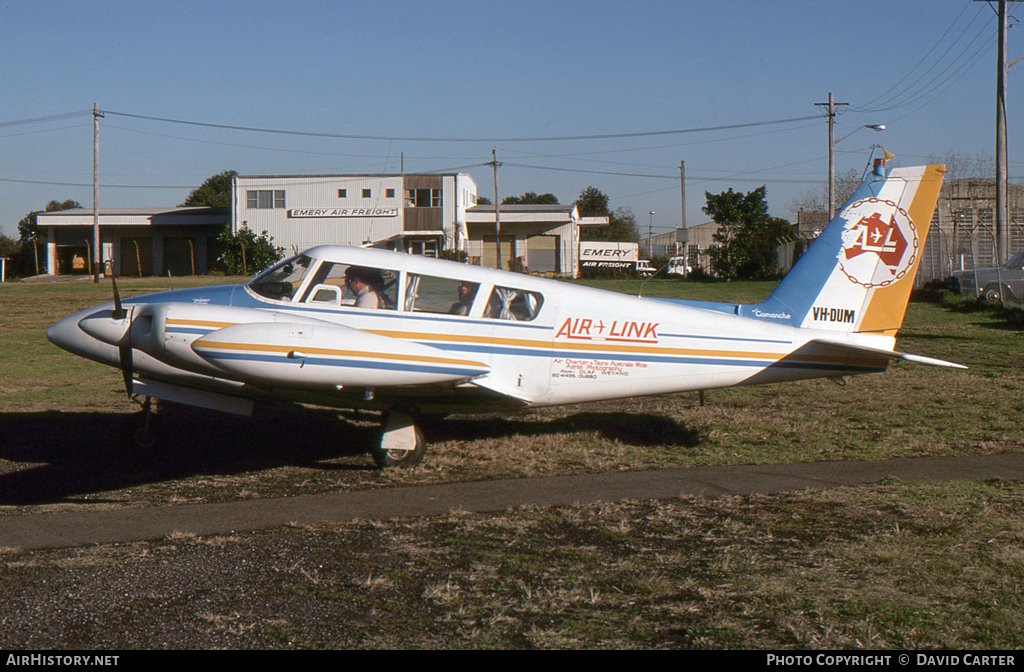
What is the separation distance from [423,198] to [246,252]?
13051 millimetres

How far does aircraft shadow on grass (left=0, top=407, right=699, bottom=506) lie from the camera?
312 inches

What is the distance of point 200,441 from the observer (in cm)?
967

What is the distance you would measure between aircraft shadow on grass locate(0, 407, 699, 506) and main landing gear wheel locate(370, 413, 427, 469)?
0.27 metres

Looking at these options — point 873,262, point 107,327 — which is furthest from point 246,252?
point 873,262

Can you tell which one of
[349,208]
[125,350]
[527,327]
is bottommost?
[125,350]

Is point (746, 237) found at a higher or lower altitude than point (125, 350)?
higher

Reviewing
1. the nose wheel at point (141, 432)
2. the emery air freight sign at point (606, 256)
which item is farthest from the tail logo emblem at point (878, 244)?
the emery air freight sign at point (606, 256)

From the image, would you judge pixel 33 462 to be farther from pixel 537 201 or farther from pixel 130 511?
pixel 537 201

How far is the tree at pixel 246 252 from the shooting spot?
48.8 meters

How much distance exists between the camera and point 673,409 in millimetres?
11641
